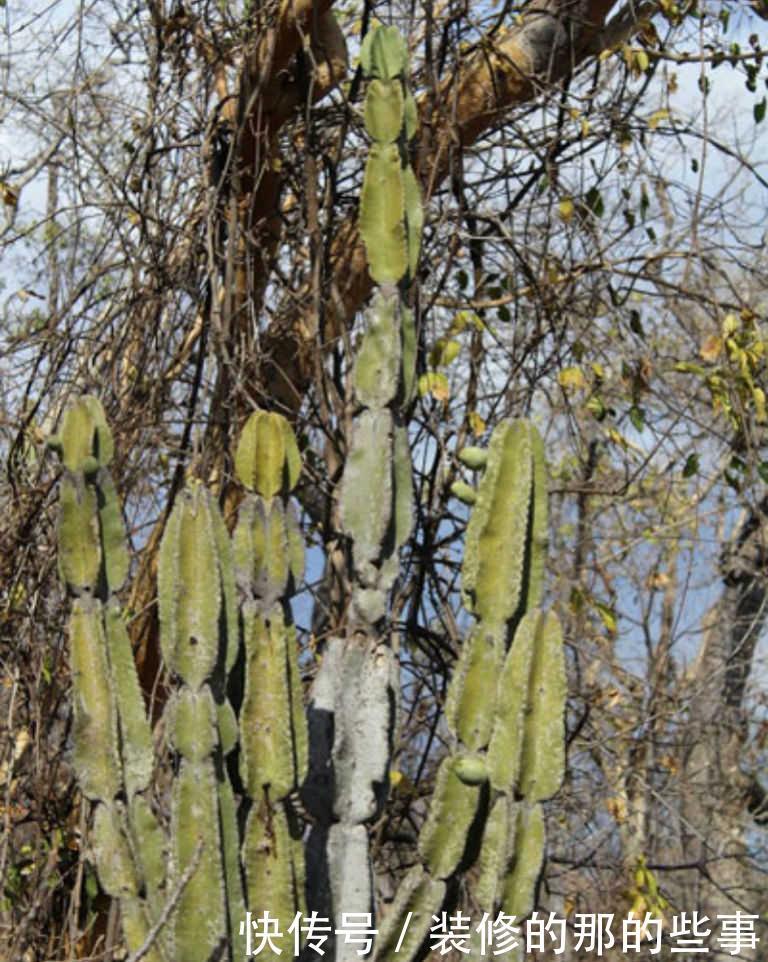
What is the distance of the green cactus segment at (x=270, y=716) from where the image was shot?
131 inches

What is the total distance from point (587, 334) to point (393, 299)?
6.26 ft

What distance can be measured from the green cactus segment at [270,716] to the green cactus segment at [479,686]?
1.06 feet

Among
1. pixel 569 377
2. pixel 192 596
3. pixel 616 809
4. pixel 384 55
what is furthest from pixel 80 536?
pixel 616 809

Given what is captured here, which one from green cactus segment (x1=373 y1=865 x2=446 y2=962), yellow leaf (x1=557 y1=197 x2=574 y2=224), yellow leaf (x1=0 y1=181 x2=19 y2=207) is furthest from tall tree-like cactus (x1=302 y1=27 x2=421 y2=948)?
yellow leaf (x1=0 y1=181 x2=19 y2=207)

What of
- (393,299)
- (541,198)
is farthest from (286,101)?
(393,299)

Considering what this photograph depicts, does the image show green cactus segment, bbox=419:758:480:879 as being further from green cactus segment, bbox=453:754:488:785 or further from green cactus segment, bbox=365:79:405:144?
green cactus segment, bbox=365:79:405:144

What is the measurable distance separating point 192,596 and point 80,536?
30cm

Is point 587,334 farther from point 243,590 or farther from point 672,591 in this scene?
point 672,591

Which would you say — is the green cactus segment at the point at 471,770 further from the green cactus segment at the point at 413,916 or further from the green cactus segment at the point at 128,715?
the green cactus segment at the point at 128,715

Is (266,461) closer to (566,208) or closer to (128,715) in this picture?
(128,715)

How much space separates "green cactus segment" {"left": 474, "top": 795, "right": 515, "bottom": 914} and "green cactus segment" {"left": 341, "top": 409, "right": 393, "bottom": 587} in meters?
0.57

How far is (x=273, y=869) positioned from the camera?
3.31 meters

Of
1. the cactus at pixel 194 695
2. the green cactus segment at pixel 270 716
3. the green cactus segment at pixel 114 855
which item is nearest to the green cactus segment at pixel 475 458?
the cactus at pixel 194 695

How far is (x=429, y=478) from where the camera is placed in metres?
→ 5.30
